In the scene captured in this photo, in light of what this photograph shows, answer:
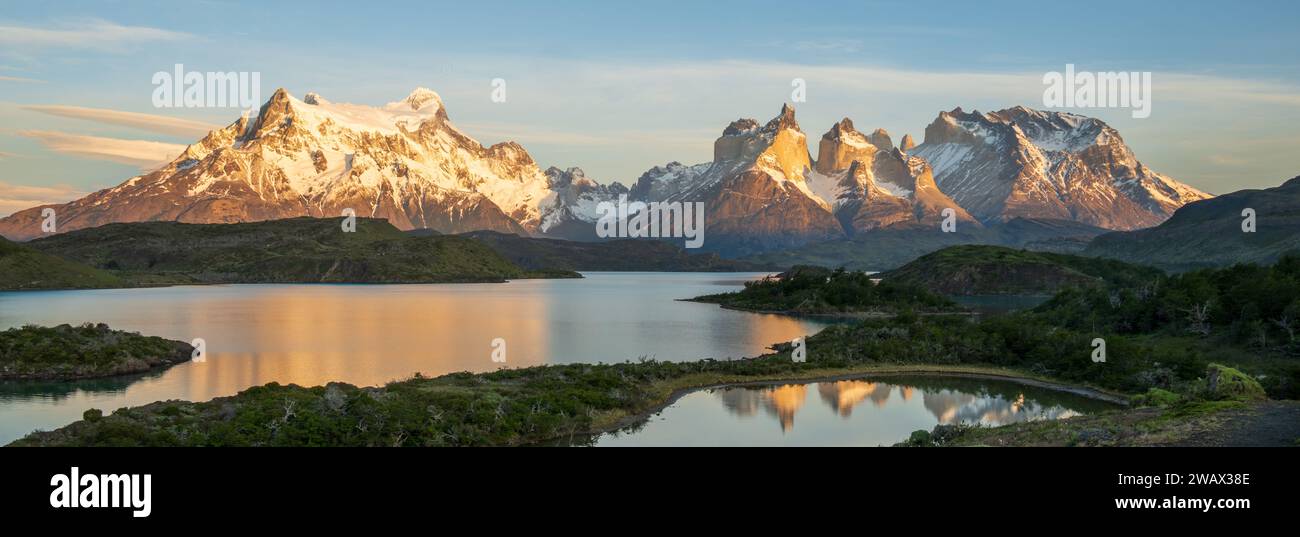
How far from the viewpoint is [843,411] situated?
58.8 meters

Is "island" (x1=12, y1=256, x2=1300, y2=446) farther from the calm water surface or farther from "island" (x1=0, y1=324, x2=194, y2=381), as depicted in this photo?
"island" (x1=0, y1=324, x2=194, y2=381)

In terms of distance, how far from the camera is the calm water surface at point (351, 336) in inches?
2680

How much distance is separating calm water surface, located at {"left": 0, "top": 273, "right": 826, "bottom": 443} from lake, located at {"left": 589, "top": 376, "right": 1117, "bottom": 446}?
24.7 m

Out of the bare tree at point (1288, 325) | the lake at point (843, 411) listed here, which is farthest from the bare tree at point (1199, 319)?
the lake at point (843, 411)

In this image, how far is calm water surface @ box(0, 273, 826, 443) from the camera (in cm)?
6806

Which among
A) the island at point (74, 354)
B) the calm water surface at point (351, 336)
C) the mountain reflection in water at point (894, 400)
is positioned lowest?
the mountain reflection in water at point (894, 400)

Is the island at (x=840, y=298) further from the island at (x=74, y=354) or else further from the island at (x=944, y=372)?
the island at (x=74, y=354)

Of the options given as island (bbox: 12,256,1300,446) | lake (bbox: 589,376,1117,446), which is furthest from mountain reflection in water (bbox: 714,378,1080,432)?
island (bbox: 12,256,1300,446)

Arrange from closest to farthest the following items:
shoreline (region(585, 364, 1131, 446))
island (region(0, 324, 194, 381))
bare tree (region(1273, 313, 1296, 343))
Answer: shoreline (region(585, 364, 1131, 446)), island (region(0, 324, 194, 381)), bare tree (region(1273, 313, 1296, 343))

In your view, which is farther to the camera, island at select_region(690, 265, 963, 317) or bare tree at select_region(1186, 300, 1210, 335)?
island at select_region(690, 265, 963, 317)

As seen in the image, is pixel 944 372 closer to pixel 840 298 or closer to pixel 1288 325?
pixel 1288 325

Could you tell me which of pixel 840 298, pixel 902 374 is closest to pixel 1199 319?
pixel 902 374

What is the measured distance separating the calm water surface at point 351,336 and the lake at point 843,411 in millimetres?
24716
